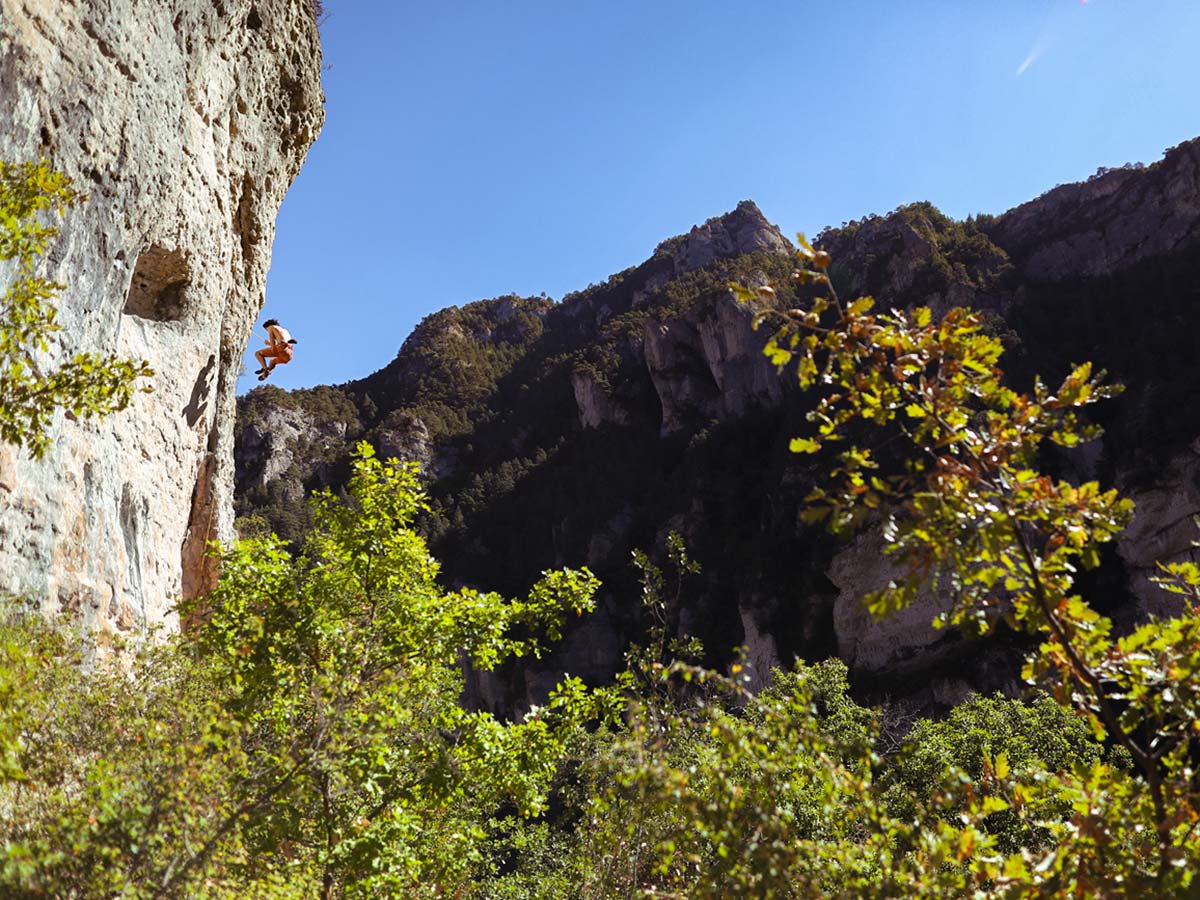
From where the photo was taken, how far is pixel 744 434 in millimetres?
52812

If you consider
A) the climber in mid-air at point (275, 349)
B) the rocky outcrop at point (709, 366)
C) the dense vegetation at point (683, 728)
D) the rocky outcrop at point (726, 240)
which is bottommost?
the dense vegetation at point (683, 728)

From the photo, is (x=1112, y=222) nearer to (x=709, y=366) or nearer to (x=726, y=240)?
(x=709, y=366)

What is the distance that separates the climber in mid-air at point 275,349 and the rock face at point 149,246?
0.80 metres

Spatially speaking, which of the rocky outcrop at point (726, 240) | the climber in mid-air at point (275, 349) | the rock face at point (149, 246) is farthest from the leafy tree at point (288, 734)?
the rocky outcrop at point (726, 240)

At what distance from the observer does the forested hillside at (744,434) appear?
33.3 metres

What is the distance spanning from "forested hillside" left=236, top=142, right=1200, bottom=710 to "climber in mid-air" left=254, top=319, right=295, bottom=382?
42.1 feet

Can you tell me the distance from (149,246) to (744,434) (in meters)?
46.4

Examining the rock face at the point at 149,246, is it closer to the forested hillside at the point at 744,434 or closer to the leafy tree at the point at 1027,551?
the leafy tree at the point at 1027,551

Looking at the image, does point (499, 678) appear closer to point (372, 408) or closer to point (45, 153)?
point (372, 408)

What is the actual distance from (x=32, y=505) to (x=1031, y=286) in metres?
53.1

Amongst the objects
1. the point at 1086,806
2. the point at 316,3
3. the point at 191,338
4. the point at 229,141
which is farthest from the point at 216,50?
the point at 1086,806

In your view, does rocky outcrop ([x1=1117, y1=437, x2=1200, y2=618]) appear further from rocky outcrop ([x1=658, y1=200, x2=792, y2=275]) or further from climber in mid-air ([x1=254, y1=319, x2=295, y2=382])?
rocky outcrop ([x1=658, y1=200, x2=792, y2=275])

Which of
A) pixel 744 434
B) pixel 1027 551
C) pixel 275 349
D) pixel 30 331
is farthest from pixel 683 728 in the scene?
pixel 744 434

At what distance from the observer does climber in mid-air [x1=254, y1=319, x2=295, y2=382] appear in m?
14.5
